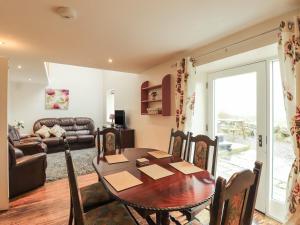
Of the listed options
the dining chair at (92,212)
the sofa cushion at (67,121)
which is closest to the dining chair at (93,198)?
the dining chair at (92,212)

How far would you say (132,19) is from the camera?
1.94 meters

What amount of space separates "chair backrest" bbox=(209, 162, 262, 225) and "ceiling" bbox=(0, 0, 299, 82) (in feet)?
4.99

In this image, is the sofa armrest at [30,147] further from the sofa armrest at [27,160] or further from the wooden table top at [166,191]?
the wooden table top at [166,191]

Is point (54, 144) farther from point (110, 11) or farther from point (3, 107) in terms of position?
point (110, 11)

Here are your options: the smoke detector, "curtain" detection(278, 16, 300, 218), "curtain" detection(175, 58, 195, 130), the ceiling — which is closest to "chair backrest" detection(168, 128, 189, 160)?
"curtain" detection(175, 58, 195, 130)

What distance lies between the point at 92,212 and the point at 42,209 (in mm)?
1368

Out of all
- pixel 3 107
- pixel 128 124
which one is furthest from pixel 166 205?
pixel 128 124

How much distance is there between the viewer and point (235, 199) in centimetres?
91

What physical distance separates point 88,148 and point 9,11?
4.95 metres

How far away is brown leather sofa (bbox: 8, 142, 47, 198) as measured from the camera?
2.65 meters

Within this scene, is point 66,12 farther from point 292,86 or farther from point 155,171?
point 292,86

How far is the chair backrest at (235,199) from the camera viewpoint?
795 mm

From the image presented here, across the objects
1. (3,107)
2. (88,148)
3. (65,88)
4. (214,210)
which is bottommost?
(88,148)

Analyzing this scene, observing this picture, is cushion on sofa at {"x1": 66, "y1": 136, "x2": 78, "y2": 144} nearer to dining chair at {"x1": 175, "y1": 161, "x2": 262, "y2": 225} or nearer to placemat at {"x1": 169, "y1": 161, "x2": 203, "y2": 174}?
placemat at {"x1": 169, "y1": 161, "x2": 203, "y2": 174}
